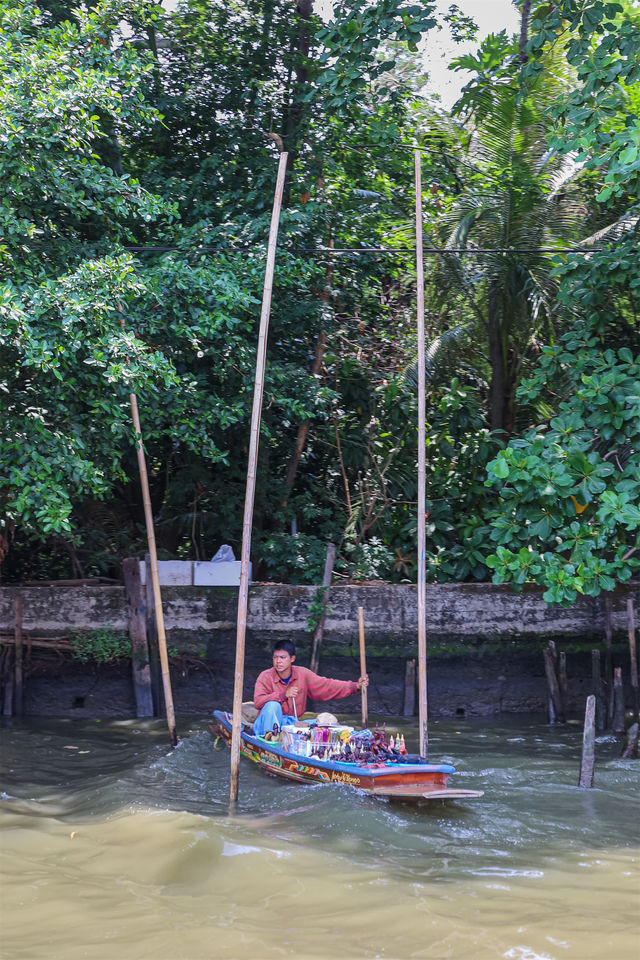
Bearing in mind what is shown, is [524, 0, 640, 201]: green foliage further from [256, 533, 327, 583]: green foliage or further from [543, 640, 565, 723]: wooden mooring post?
[256, 533, 327, 583]: green foliage

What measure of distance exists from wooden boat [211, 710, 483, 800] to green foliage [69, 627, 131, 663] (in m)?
3.07

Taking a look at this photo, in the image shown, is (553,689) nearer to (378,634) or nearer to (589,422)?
(378,634)

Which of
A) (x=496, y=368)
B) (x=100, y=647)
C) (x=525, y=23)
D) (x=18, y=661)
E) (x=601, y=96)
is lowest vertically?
(x=18, y=661)

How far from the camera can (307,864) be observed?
5.14m

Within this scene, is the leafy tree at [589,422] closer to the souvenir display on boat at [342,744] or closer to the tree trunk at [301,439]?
the souvenir display on boat at [342,744]

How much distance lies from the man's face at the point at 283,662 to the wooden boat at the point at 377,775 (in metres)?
0.76

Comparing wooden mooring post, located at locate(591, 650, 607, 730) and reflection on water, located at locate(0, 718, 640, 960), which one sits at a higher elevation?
wooden mooring post, located at locate(591, 650, 607, 730)

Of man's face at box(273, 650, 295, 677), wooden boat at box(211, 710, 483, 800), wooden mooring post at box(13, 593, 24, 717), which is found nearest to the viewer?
wooden boat at box(211, 710, 483, 800)

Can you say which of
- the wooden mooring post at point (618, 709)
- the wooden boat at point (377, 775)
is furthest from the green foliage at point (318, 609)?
the wooden mooring post at point (618, 709)

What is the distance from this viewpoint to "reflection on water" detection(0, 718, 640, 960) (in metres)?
4.17

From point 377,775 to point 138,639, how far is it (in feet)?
13.7

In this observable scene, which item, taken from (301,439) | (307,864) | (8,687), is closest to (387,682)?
(301,439)

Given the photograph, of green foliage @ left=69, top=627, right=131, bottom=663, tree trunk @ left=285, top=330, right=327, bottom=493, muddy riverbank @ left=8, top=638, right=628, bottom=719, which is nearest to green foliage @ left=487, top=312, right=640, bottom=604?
muddy riverbank @ left=8, top=638, right=628, bottom=719

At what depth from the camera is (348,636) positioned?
9.84 metres
